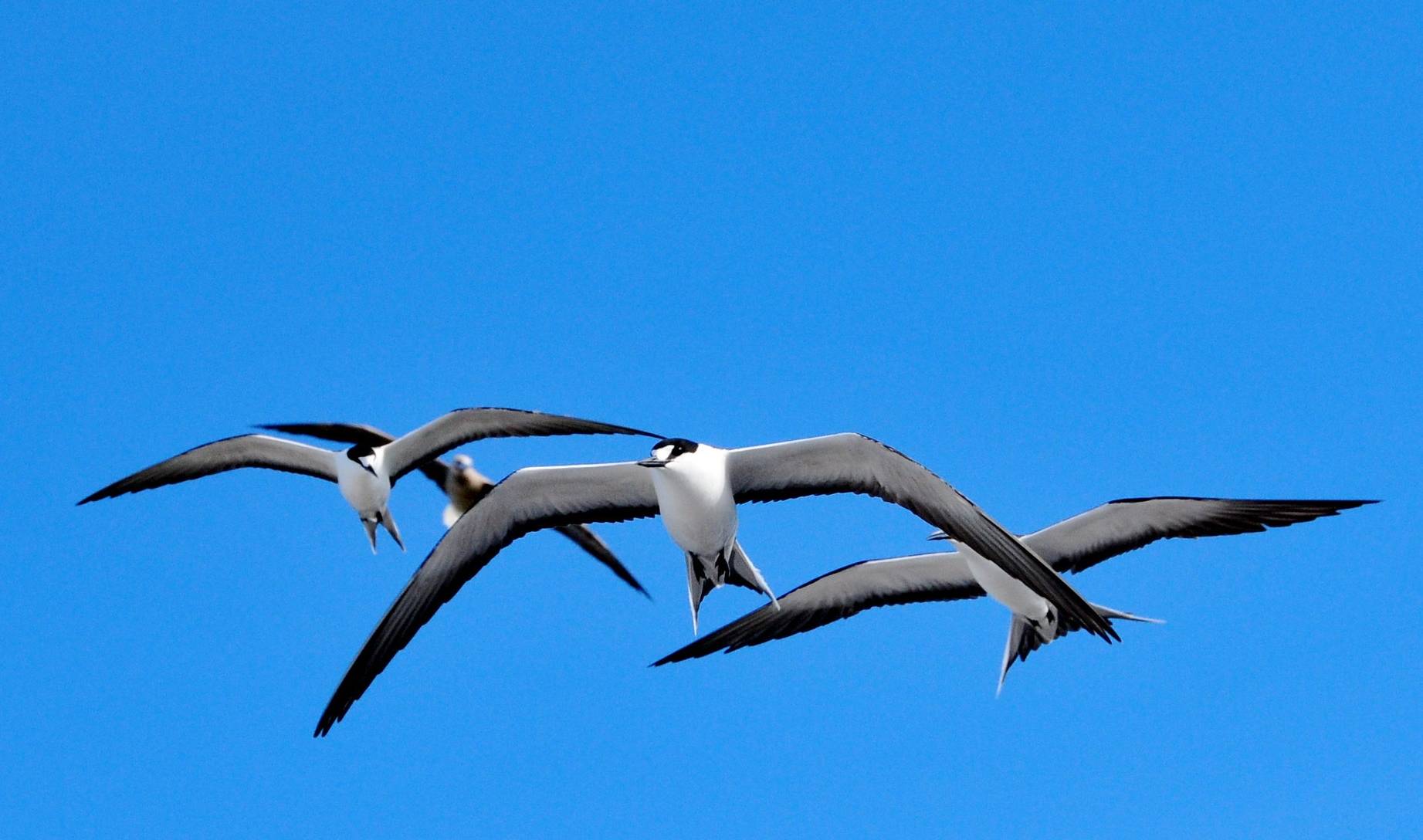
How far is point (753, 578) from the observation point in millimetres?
15352

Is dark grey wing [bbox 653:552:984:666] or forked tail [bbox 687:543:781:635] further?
dark grey wing [bbox 653:552:984:666]

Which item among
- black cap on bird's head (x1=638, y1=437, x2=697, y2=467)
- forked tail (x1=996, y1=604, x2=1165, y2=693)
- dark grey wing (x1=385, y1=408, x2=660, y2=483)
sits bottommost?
forked tail (x1=996, y1=604, x2=1165, y2=693)

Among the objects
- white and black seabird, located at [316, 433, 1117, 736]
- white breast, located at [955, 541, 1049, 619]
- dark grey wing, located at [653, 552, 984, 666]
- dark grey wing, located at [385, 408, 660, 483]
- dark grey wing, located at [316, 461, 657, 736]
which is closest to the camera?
white and black seabird, located at [316, 433, 1117, 736]

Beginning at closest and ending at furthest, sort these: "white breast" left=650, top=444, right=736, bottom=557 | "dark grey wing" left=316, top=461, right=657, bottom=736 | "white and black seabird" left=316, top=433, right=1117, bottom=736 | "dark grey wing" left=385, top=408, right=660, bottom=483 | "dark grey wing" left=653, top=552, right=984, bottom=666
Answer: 1. "white and black seabird" left=316, top=433, right=1117, bottom=736
2. "white breast" left=650, top=444, right=736, bottom=557
3. "dark grey wing" left=316, top=461, right=657, bottom=736
4. "dark grey wing" left=385, top=408, right=660, bottom=483
5. "dark grey wing" left=653, top=552, right=984, bottom=666

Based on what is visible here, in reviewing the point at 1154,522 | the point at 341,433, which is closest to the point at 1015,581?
the point at 1154,522

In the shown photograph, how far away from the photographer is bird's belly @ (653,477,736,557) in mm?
14227

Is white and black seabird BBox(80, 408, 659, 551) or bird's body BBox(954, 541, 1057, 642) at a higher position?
white and black seabird BBox(80, 408, 659, 551)

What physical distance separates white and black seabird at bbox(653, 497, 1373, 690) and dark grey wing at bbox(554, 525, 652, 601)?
3926 mm

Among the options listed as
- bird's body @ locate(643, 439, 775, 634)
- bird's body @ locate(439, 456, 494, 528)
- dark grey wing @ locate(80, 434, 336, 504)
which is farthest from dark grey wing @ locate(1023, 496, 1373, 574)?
dark grey wing @ locate(80, 434, 336, 504)

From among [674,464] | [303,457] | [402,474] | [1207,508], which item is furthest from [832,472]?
[303,457]

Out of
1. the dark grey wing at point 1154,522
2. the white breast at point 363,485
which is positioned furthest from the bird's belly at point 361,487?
the dark grey wing at point 1154,522

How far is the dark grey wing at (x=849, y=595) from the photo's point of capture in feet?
56.4

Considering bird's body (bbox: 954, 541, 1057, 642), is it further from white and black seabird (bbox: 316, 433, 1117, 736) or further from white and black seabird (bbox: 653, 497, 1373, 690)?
white and black seabird (bbox: 316, 433, 1117, 736)

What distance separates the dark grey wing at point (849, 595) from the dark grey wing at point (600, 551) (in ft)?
12.8
